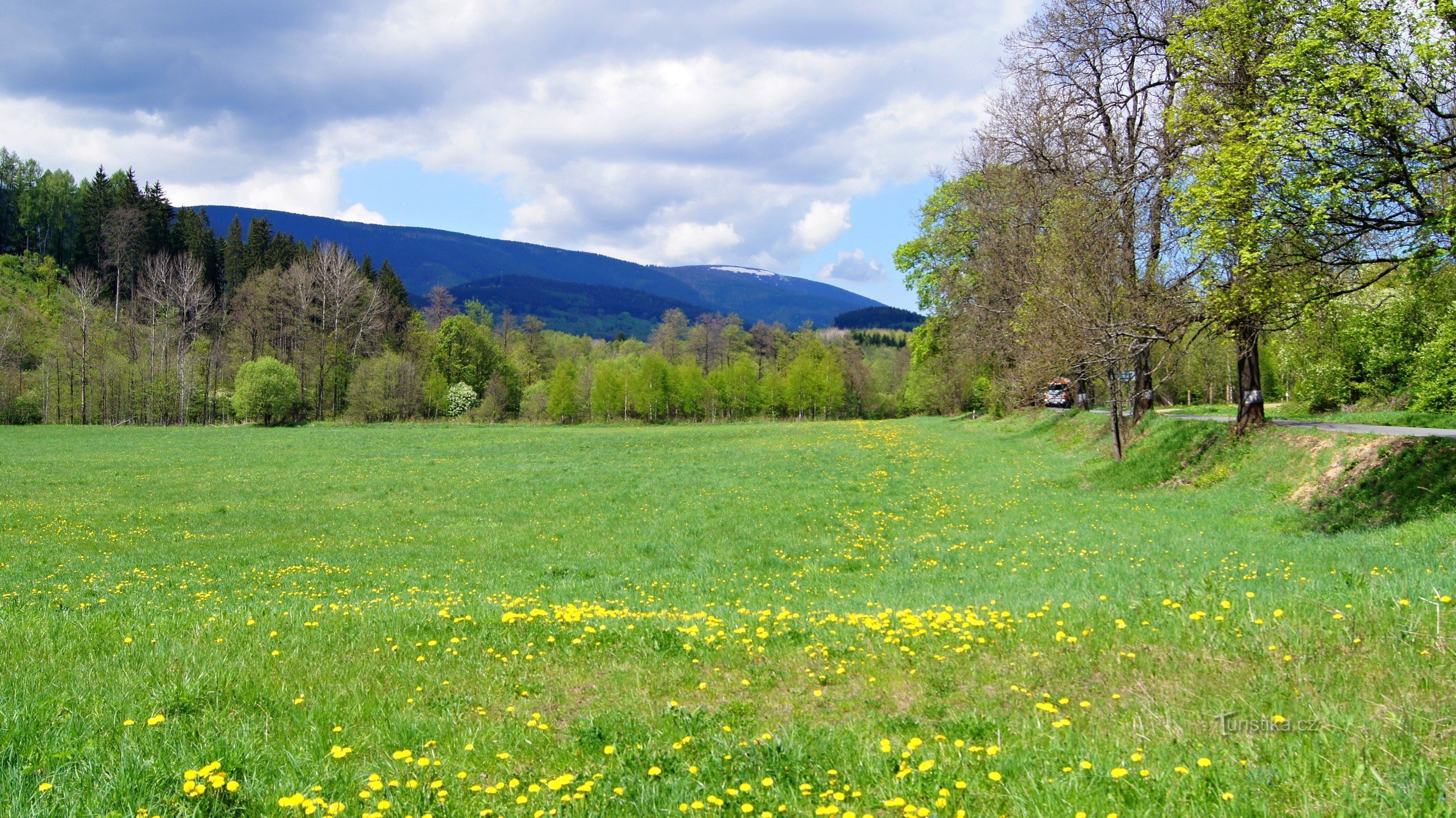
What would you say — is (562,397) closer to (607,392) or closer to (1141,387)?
(607,392)

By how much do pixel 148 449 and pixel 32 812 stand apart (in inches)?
1844

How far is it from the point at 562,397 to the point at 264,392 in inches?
1257

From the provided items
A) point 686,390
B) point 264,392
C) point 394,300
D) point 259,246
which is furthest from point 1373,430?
point 259,246

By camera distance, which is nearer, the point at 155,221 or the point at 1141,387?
the point at 1141,387

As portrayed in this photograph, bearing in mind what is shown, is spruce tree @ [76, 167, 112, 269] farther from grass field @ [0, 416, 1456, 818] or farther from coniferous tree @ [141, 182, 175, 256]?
grass field @ [0, 416, 1456, 818]

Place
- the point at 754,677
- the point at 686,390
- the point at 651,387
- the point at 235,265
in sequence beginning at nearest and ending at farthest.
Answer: the point at 754,677
the point at 651,387
the point at 686,390
the point at 235,265

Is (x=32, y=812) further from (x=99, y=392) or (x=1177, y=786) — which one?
(x=99, y=392)

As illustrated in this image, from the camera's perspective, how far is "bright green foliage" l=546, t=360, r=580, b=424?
300ft

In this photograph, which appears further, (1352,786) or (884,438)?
(884,438)

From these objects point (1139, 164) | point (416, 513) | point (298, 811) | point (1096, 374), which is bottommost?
point (416, 513)

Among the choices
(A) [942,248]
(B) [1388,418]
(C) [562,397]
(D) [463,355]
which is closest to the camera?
(B) [1388,418]

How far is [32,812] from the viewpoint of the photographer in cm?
381

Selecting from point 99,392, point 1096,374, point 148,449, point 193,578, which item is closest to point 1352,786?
point 193,578

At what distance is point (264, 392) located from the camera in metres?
69.5
